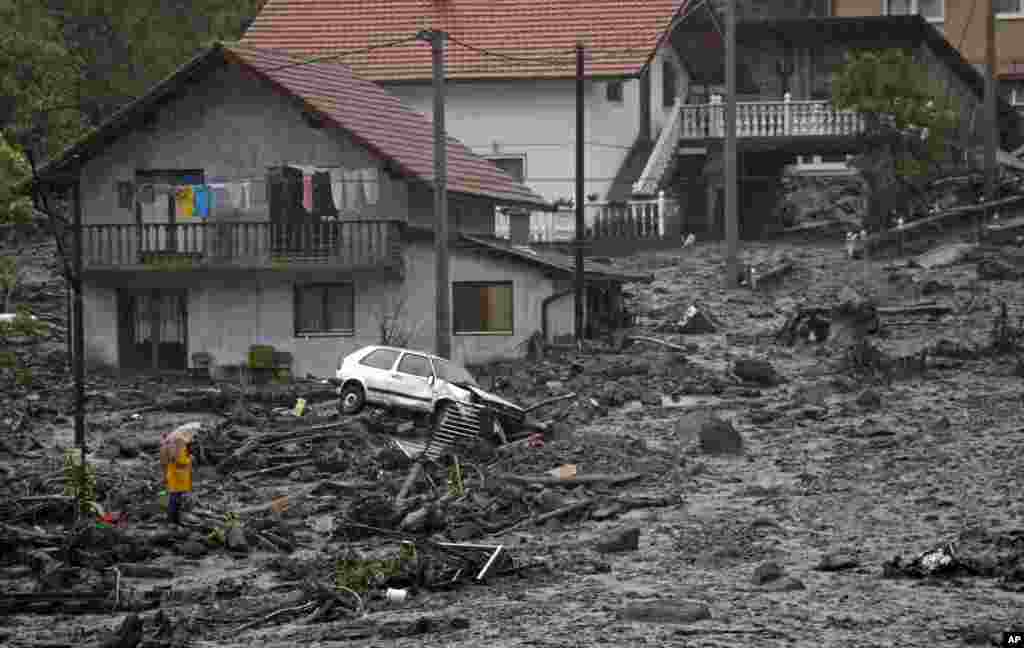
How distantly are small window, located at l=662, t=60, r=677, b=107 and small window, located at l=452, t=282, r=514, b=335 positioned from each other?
59.2 ft

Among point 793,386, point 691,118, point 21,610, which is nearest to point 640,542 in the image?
point 21,610

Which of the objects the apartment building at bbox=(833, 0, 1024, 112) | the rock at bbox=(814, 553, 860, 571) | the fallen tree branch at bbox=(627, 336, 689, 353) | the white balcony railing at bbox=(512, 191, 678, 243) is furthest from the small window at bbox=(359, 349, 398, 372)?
the apartment building at bbox=(833, 0, 1024, 112)

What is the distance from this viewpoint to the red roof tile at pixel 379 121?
1636 inches

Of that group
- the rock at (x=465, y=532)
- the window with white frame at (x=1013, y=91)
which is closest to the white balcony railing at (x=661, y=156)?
the window with white frame at (x=1013, y=91)

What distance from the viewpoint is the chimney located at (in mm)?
45612

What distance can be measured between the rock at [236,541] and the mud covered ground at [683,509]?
19 centimetres

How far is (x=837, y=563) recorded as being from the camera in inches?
828

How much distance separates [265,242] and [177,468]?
54.5 feet

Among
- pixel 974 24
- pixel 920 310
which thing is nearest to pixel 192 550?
pixel 920 310

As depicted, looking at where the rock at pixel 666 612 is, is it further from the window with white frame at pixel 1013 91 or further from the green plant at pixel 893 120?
the window with white frame at pixel 1013 91

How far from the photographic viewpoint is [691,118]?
55.8 meters

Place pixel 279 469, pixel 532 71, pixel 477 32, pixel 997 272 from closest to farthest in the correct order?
pixel 279 469, pixel 997 272, pixel 532 71, pixel 477 32

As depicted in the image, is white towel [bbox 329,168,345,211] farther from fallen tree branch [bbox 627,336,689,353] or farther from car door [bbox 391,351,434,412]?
car door [bbox 391,351,434,412]

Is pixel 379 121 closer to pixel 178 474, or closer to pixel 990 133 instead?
pixel 990 133
